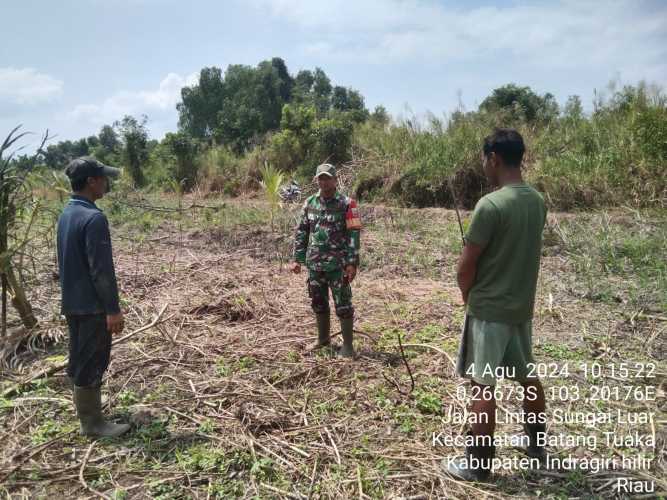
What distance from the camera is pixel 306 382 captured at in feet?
11.6

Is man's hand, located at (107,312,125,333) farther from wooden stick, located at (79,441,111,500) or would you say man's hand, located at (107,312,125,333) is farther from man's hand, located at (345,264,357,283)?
man's hand, located at (345,264,357,283)

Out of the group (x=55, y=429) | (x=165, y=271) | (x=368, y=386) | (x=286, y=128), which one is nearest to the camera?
(x=55, y=429)

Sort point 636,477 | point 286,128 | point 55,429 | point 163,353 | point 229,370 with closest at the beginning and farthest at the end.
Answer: point 636,477 < point 55,429 < point 229,370 < point 163,353 < point 286,128

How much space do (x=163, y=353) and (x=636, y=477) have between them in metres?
3.56

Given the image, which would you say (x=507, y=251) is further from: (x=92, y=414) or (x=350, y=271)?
(x=92, y=414)

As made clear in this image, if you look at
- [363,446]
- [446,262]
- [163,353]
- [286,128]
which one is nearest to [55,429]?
[163,353]

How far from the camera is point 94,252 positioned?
8.87ft

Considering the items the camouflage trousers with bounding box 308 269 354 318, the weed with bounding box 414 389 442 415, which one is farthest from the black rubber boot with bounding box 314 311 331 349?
the weed with bounding box 414 389 442 415

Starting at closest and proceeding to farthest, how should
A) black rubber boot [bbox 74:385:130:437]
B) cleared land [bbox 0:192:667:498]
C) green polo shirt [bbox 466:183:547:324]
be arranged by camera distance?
green polo shirt [bbox 466:183:547:324] < cleared land [bbox 0:192:667:498] < black rubber boot [bbox 74:385:130:437]

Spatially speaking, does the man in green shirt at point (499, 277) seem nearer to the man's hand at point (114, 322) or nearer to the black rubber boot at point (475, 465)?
the black rubber boot at point (475, 465)

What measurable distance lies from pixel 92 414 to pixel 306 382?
1483 millimetres

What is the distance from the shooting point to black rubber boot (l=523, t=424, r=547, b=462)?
249cm

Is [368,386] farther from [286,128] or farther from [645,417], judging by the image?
[286,128]

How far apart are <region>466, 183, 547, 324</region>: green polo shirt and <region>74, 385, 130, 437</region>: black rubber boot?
2367mm
